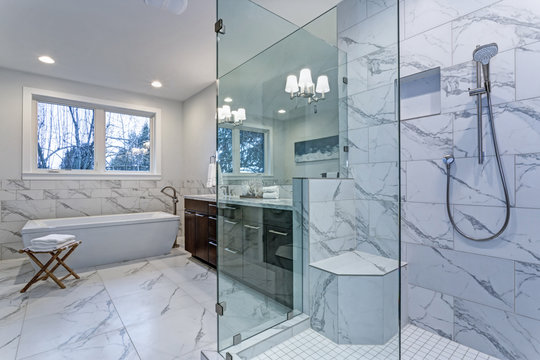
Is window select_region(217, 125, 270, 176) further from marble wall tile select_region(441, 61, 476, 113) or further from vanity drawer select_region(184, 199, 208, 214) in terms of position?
vanity drawer select_region(184, 199, 208, 214)

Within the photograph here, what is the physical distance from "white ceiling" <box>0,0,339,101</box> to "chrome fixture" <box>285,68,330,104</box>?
854 millimetres

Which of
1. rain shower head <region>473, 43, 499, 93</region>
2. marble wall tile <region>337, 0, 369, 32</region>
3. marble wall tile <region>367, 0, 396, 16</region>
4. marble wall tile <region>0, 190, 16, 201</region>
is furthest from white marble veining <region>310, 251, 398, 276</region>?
marble wall tile <region>0, 190, 16, 201</region>

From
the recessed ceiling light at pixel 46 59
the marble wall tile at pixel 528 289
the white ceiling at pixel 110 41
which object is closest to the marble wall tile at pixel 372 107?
the marble wall tile at pixel 528 289

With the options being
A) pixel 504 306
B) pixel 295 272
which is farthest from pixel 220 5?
pixel 504 306

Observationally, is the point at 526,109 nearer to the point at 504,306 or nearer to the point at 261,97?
the point at 504,306

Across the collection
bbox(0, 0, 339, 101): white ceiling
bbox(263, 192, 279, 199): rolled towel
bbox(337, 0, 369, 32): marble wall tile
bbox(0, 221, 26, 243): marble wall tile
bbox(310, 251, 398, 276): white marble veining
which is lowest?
bbox(0, 221, 26, 243): marble wall tile

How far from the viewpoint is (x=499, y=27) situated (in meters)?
1.59

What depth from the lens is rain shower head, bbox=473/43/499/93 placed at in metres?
1.47

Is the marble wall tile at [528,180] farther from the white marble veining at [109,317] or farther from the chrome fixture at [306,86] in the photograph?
the white marble veining at [109,317]

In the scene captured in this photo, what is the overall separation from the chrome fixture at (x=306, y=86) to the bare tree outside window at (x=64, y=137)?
3.88m

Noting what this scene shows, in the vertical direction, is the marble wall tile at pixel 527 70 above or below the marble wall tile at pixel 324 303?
above

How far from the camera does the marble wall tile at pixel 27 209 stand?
3.65m

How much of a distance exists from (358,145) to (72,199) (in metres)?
4.30

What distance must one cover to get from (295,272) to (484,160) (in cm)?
141
